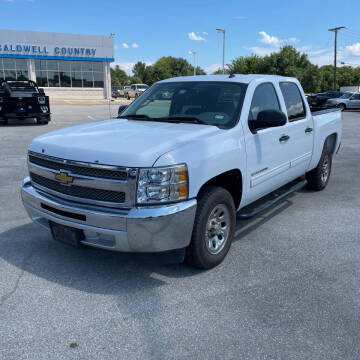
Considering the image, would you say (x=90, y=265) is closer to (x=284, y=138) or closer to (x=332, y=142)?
(x=284, y=138)

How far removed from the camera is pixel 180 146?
3.20 meters

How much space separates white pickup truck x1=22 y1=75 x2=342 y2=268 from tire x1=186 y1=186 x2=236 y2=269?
1 cm

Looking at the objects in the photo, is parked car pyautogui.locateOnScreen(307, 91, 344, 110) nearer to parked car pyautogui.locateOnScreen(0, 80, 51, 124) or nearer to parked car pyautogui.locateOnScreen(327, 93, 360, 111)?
parked car pyautogui.locateOnScreen(327, 93, 360, 111)

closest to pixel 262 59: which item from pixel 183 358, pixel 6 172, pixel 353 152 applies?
pixel 353 152

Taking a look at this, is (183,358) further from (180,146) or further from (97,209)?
(180,146)

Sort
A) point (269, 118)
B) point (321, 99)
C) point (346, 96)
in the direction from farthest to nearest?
point (321, 99) → point (346, 96) → point (269, 118)

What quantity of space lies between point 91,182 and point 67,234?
59 cm

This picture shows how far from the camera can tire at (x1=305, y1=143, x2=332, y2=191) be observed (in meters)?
6.28

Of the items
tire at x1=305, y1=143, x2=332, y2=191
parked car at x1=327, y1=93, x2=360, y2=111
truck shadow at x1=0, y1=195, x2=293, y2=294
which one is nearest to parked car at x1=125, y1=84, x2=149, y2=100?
parked car at x1=327, y1=93, x2=360, y2=111

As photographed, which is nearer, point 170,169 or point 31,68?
point 170,169

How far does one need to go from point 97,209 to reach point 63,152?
0.60 m

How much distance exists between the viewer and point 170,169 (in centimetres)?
306

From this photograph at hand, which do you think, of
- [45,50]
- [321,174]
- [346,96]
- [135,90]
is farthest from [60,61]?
[321,174]

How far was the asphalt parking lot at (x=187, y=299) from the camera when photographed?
2.64 metres
